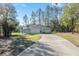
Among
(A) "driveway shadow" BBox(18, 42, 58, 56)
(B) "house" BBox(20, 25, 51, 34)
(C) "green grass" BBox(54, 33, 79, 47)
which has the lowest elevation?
(A) "driveway shadow" BBox(18, 42, 58, 56)

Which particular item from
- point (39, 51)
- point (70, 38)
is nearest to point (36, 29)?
point (39, 51)

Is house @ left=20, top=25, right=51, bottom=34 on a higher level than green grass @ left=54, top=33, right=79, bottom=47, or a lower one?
higher

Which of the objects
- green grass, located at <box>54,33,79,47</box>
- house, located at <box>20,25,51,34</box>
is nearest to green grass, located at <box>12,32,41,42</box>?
house, located at <box>20,25,51,34</box>

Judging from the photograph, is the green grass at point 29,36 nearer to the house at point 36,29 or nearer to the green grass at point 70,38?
the house at point 36,29

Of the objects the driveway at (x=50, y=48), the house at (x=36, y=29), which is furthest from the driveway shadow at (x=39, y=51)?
the house at (x=36, y=29)

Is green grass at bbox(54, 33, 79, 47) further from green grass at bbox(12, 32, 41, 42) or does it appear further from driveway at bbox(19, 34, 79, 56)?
green grass at bbox(12, 32, 41, 42)

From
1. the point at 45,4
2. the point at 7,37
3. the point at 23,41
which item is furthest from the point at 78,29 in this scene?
the point at 7,37

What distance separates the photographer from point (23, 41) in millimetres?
2273

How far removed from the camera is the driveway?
7.34ft

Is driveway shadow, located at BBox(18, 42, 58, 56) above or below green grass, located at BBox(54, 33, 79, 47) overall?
below

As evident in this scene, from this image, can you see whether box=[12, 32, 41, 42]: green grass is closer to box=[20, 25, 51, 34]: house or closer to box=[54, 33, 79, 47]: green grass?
box=[20, 25, 51, 34]: house

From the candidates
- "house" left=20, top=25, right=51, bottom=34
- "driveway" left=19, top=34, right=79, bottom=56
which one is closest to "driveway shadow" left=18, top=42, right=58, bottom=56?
"driveway" left=19, top=34, right=79, bottom=56

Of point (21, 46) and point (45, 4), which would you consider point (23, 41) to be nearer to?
point (21, 46)

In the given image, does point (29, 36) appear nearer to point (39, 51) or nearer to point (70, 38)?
point (39, 51)
